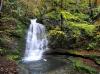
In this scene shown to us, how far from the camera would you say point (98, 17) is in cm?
2197

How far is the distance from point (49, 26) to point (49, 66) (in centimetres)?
593

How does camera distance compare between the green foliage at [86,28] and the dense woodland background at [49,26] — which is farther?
the green foliage at [86,28]

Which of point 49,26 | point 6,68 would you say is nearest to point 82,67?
point 6,68

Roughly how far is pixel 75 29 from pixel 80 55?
3.18 meters

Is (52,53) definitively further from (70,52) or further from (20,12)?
(20,12)

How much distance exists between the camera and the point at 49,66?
13.9m

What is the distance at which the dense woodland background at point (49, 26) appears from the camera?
15.8m

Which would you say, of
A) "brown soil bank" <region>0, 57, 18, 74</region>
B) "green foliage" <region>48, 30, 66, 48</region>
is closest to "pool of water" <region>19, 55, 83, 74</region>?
"brown soil bank" <region>0, 57, 18, 74</region>

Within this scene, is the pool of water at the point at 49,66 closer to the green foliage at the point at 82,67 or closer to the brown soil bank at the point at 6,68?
the green foliage at the point at 82,67

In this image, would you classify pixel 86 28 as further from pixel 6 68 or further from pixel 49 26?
pixel 6 68

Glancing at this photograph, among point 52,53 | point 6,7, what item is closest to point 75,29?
point 52,53

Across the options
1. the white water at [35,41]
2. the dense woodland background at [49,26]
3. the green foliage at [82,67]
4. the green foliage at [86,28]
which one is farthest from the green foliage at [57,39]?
the green foliage at [82,67]

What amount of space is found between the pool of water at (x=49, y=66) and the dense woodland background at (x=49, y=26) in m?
1.44

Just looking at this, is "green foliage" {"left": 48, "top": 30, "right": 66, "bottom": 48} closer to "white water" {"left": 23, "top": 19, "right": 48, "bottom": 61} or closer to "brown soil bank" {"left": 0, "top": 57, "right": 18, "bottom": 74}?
"white water" {"left": 23, "top": 19, "right": 48, "bottom": 61}
